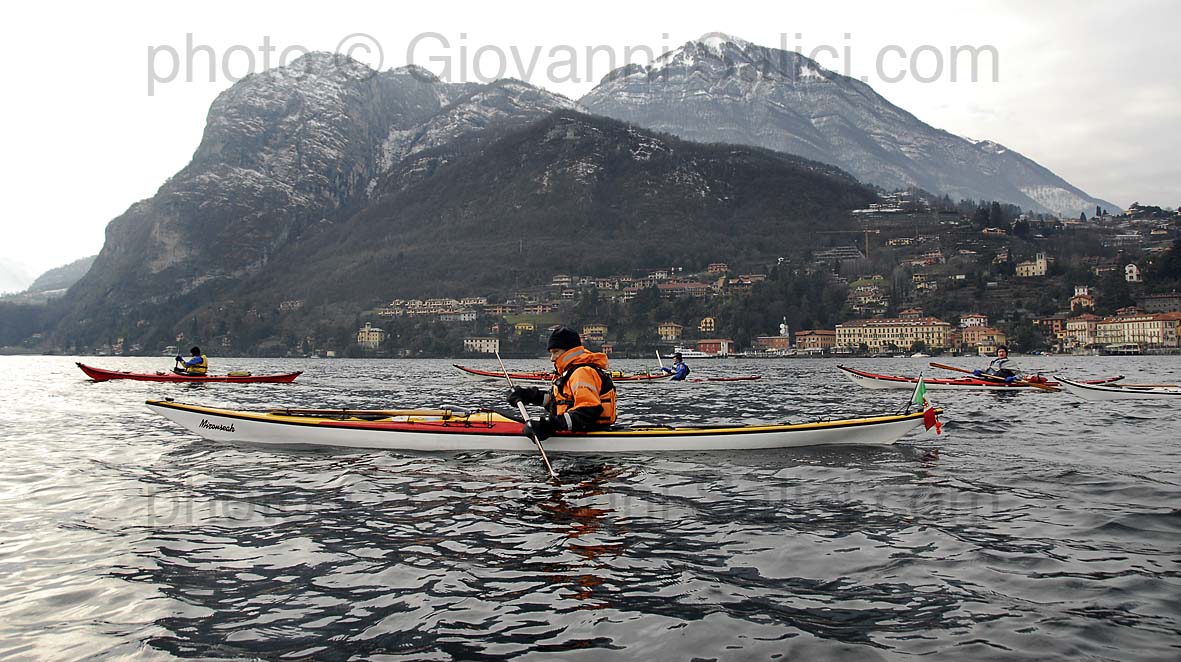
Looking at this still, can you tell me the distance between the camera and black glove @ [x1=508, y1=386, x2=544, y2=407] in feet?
42.1

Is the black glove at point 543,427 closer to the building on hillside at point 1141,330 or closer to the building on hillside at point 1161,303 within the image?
the building on hillside at point 1141,330

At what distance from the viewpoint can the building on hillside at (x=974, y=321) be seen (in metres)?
128

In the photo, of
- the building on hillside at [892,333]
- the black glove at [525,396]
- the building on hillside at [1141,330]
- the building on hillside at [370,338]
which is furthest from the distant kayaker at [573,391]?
the building on hillside at [370,338]

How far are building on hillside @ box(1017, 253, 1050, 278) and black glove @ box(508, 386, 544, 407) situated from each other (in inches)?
6630

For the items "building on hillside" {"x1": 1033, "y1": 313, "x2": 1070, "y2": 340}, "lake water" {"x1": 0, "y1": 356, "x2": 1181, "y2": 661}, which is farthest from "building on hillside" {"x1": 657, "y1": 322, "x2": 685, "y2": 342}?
"lake water" {"x1": 0, "y1": 356, "x2": 1181, "y2": 661}

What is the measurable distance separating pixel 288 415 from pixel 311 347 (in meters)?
157

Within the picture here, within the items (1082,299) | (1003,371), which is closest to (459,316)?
(1082,299)

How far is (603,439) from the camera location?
41.3ft

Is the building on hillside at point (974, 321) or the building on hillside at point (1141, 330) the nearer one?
the building on hillside at point (1141, 330)

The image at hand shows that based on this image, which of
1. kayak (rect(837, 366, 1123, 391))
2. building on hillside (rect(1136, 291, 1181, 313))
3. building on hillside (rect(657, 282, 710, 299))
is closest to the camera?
kayak (rect(837, 366, 1123, 391))

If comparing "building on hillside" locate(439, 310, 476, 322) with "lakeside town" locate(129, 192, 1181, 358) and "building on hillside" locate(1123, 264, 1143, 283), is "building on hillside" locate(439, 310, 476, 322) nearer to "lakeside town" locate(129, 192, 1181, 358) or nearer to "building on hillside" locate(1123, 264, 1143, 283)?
"lakeside town" locate(129, 192, 1181, 358)

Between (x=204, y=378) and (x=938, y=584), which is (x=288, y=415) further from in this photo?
(x=204, y=378)

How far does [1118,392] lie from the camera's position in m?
25.2

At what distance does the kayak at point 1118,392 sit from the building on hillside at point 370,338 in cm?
14508
